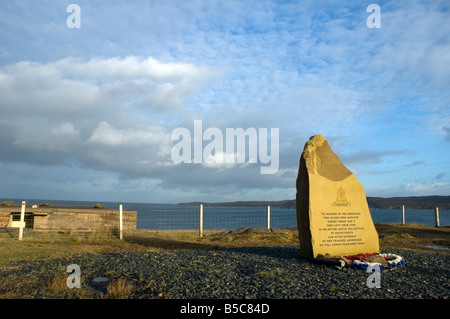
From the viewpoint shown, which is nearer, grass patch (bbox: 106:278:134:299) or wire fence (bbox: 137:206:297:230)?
grass patch (bbox: 106:278:134:299)

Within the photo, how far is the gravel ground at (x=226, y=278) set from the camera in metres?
6.59

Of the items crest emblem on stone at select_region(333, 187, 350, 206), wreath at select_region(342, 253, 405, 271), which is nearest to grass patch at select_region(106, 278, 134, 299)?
wreath at select_region(342, 253, 405, 271)

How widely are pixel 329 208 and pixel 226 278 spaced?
4011 millimetres

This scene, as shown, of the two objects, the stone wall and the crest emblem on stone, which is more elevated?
the crest emblem on stone

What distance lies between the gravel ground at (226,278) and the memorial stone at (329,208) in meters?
0.84

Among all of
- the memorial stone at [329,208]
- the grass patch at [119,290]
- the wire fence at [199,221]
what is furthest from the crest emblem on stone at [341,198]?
the wire fence at [199,221]

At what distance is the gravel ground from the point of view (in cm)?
659

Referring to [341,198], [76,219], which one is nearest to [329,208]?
[341,198]

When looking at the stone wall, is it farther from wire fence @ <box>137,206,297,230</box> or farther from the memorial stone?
the memorial stone

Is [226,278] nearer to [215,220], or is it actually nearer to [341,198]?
[341,198]

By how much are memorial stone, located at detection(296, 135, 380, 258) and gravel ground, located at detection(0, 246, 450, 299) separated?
845 millimetres

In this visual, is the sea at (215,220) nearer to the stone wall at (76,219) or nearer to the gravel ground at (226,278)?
the stone wall at (76,219)

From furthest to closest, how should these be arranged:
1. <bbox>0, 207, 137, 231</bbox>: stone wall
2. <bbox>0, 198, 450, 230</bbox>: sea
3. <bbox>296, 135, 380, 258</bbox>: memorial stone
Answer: <bbox>0, 198, 450, 230</bbox>: sea → <bbox>0, 207, 137, 231</bbox>: stone wall → <bbox>296, 135, 380, 258</bbox>: memorial stone
